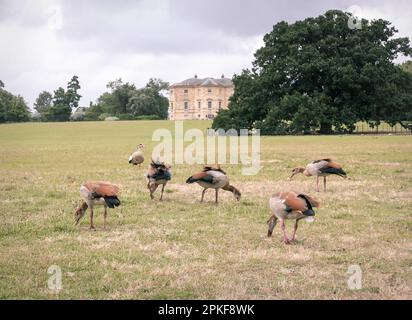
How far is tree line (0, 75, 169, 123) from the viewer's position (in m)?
113

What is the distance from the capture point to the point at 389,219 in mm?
11930

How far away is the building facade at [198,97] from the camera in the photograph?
5945 inches

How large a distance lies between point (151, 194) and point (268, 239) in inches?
215

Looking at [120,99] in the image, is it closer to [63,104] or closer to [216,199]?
[63,104]

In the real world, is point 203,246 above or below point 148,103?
below

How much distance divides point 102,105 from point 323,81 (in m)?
93.3

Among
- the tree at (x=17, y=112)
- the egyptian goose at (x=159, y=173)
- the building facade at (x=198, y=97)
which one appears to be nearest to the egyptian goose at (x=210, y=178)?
the egyptian goose at (x=159, y=173)

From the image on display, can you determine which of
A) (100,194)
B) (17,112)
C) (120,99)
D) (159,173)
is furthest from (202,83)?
(100,194)

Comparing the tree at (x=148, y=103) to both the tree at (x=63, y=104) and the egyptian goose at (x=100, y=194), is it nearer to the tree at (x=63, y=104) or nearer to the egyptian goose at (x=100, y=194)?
the tree at (x=63, y=104)

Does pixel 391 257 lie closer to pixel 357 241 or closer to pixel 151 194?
pixel 357 241

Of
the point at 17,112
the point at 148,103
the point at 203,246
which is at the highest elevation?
the point at 148,103

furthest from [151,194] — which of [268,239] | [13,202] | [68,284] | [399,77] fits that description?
[399,77]

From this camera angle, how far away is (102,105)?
143375 millimetres

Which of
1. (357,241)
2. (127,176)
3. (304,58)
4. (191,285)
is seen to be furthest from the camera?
(304,58)
